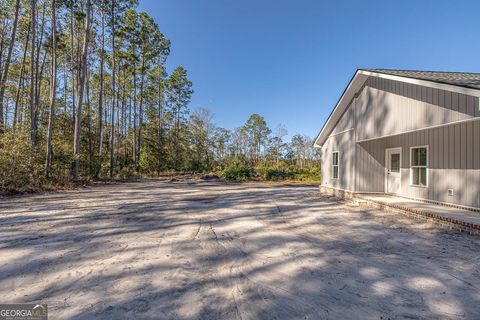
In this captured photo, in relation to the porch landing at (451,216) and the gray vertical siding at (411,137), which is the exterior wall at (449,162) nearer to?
the gray vertical siding at (411,137)

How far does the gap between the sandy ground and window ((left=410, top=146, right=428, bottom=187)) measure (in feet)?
8.86

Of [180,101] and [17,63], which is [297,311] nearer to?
[17,63]

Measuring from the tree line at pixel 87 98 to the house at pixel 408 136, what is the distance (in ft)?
42.7

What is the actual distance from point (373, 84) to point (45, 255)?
30.3 feet

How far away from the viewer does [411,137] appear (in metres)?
7.34

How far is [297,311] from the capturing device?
6.22 ft

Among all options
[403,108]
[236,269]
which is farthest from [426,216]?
[236,269]

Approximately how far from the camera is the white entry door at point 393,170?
7863mm

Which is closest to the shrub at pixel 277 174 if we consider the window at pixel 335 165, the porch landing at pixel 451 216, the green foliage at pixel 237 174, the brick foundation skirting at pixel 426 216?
the green foliage at pixel 237 174

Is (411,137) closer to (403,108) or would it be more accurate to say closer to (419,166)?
(419,166)

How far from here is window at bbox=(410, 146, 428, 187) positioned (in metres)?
6.85

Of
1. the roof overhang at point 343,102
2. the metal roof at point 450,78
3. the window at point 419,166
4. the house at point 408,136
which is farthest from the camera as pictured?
the roof overhang at point 343,102

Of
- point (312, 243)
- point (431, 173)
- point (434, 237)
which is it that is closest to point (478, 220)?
point (434, 237)

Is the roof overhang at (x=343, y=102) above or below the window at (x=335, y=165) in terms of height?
above
